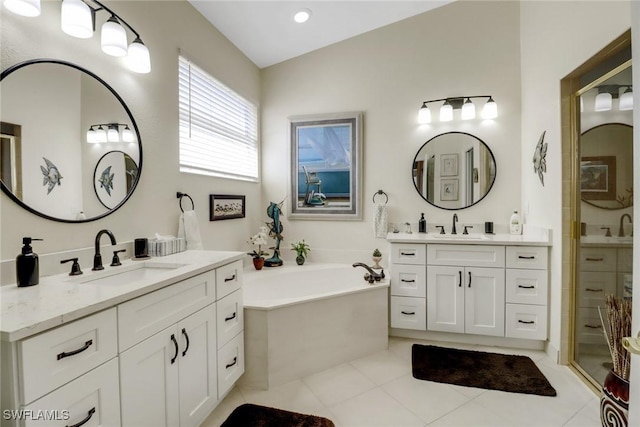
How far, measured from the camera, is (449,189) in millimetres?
3264

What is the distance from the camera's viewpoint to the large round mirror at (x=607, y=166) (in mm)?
1820

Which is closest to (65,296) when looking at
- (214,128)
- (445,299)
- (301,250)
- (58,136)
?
(58,136)

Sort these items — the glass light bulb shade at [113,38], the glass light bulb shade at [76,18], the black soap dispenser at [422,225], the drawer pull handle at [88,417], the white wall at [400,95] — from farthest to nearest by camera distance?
1. the black soap dispenser at [422,225]
2. the white wall at [400,95]
3. the glass light bulb shade at [113,38]
4. the glass light bulb shade at [76,18]
5. the drawer pull handle at [88,417]

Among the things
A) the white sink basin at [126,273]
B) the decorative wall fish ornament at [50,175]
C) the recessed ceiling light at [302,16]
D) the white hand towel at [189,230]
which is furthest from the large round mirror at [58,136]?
the recessed ceiling light at [302,16]

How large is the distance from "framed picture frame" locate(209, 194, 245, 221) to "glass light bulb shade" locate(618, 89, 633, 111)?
9.40ft

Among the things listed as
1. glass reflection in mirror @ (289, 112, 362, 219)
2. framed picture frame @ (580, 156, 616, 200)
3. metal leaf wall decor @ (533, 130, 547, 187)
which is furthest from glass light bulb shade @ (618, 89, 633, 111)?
glass reflection in mirror @ (289, 112, 362, 219)

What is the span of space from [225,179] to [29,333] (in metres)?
2.20

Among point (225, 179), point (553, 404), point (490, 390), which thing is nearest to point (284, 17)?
point (225, 179)

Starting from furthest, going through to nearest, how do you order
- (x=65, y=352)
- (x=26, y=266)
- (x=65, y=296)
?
(x=26, y=266) → (x=65, y=296) → (x=65, y=352)

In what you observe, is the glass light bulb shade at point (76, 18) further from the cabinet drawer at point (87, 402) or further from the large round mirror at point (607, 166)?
the large round mirror at point (607, 166)

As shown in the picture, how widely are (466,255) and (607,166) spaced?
1.11 m

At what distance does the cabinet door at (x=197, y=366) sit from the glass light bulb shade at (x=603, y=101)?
8.75ft

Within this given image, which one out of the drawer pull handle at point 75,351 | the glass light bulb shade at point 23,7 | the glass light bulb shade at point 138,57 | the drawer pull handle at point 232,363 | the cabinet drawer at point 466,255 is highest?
the glass light bulb shade at point 138,57

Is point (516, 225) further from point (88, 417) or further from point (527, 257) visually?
point (88, 417)
